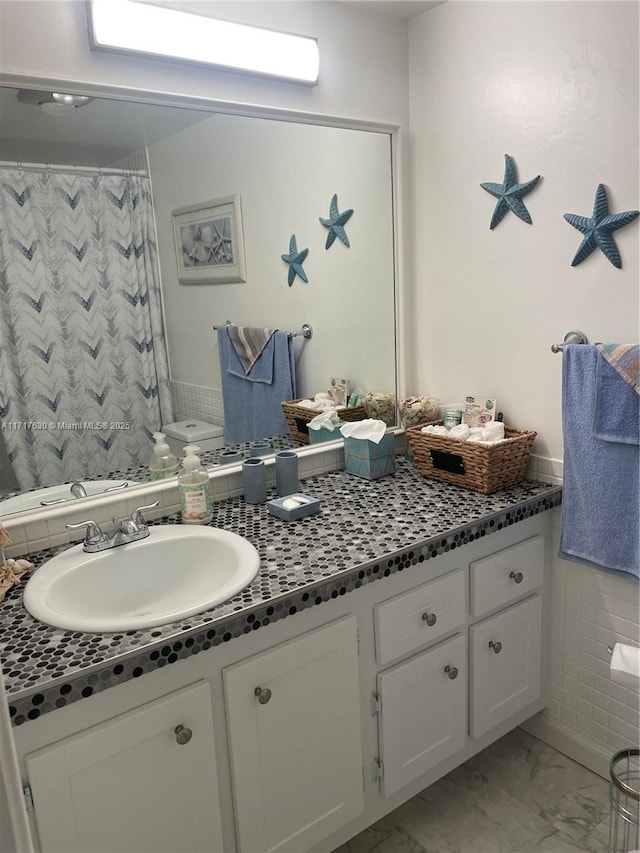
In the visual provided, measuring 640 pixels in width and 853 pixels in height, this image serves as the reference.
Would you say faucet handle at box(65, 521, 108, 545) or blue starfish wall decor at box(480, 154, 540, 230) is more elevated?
blue starfish wall decor at box(480, 154, 540, 230)

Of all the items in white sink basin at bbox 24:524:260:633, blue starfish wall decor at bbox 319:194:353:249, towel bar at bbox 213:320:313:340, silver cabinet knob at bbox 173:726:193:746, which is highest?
blue starfish wall decor at bbox 319:194:353:249

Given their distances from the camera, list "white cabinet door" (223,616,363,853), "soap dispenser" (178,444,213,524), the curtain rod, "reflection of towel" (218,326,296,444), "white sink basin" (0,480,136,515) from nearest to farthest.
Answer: "white cabinet door" (223,616,363,853)
the curtain rod
"white sink basin" (0,480,136,515)
"soap dispenser" (178,444,213,524)
"reflection of towel" (218,326,296,444)

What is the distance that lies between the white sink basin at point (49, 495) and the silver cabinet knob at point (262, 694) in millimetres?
650

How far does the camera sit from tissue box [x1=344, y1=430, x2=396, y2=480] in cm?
200

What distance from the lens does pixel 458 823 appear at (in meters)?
1.78

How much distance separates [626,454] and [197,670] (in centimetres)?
112

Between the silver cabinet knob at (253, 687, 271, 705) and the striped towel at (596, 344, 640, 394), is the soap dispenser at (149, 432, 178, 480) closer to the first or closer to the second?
the silver cabinet knob at (253, 687, 271, 705)

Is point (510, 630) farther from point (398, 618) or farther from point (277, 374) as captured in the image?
point (277, 374)

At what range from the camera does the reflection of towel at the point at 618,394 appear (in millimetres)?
1566

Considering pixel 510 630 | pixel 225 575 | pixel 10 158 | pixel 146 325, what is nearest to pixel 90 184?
pixel 10 158

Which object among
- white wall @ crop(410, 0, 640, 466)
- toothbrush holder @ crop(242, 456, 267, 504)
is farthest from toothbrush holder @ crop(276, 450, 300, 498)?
white wall @ crop(410, 0, 640, 466)

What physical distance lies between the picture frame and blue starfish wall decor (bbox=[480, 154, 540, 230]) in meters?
0.73

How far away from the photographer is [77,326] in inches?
63.1

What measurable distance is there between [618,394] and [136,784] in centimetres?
135
